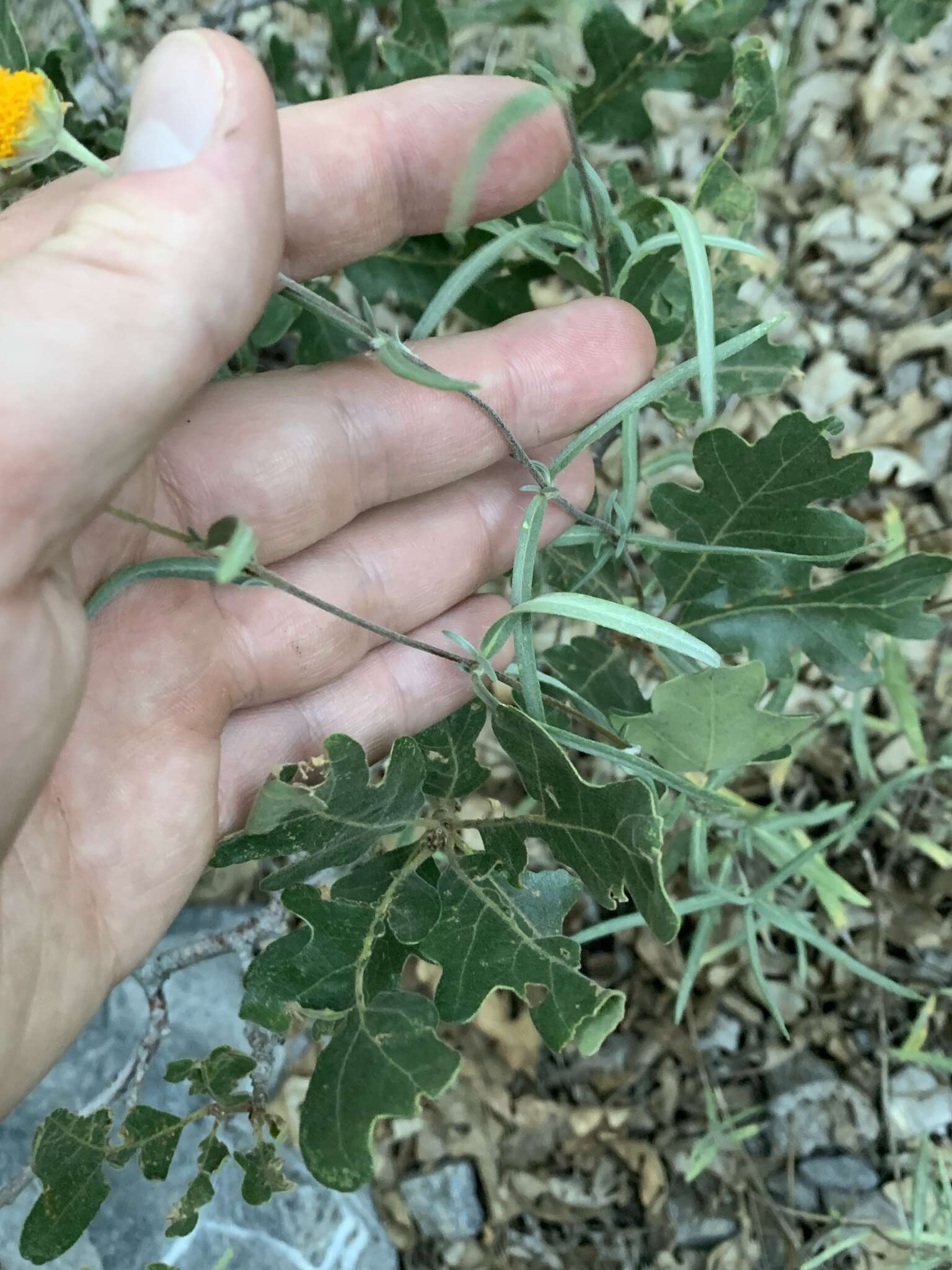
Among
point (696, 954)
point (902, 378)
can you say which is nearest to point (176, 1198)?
point (696, 954)

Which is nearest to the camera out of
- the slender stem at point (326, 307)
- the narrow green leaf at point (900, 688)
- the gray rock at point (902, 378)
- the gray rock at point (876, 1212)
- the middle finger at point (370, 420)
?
the slender stem at point (326, 307)

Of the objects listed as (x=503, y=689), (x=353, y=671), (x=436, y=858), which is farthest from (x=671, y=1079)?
(x=353, y=671)

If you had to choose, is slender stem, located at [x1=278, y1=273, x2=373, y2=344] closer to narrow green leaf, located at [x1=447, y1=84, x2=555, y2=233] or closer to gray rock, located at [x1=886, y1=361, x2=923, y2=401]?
narrow green leaf, located at [x1=447, y1=84, x2=555, y2=233]

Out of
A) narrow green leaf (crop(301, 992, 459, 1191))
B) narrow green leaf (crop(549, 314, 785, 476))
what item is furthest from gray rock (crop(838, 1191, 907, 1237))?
narrow green leaf (crop(549, 314, 785, 476))

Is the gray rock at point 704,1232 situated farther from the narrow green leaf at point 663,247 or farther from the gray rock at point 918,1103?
the narrow green leaf at point 663,247

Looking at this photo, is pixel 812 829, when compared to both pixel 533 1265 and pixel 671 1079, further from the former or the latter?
pixel 533 1265

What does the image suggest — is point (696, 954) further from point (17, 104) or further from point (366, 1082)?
point (17, 104)

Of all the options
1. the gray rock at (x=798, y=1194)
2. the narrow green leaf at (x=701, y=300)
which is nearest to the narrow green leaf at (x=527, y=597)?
the narrow green leaf at (x=701, y=300)
